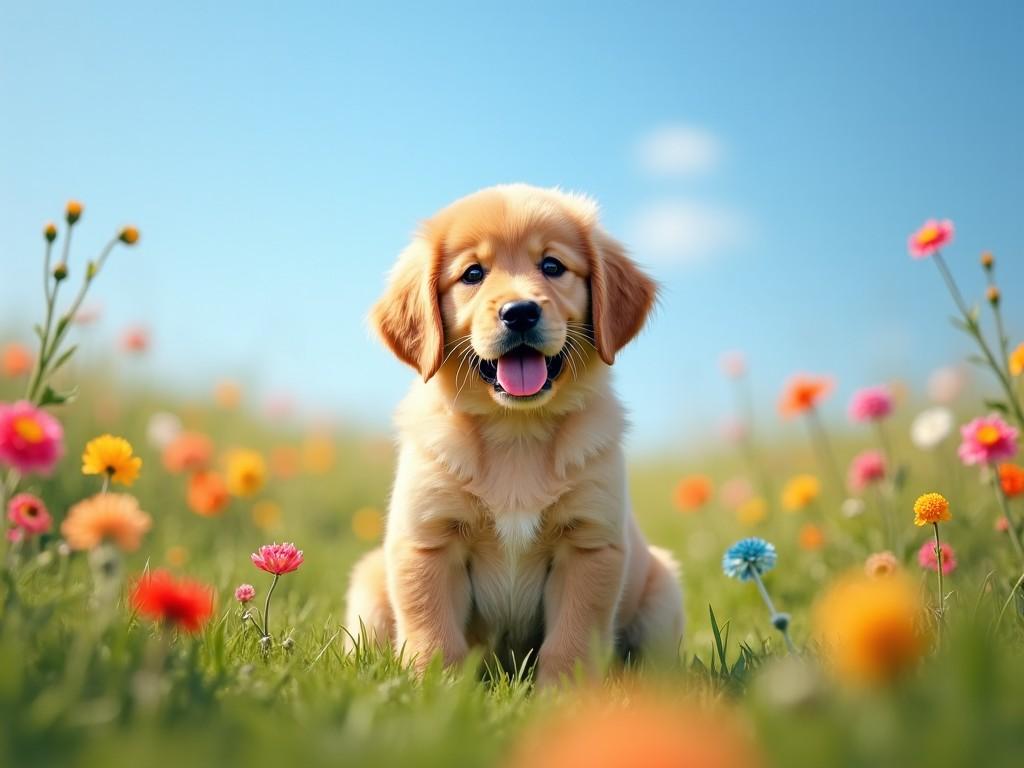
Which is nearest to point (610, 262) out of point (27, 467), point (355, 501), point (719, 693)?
point (719, 693)

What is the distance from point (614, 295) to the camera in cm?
290

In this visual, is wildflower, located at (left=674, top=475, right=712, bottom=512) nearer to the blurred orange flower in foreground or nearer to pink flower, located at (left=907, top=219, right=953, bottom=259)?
pink flower, located at (left=907, top=219, right=953, bottom=259)

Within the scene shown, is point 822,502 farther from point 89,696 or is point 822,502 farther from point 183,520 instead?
point 89,696

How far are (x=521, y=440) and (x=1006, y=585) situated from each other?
170 centimetres

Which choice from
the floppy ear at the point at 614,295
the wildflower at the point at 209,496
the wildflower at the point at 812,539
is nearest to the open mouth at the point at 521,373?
the floppy ear at the point at 614,295

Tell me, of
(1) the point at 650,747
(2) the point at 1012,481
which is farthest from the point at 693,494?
(1) the point at 650,747

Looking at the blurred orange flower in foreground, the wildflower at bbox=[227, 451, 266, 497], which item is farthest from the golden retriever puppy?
the blurred orange flower in foreground

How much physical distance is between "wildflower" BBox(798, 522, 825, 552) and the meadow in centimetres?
1

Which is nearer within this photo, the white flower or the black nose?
the black nose

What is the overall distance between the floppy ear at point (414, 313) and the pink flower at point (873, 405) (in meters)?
2.19

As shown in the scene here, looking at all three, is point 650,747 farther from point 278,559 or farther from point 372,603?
point 372,603

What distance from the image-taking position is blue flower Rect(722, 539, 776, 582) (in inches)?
86.7

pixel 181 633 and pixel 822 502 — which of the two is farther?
pixel 822 502

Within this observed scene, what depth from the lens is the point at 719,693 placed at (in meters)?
2.02
